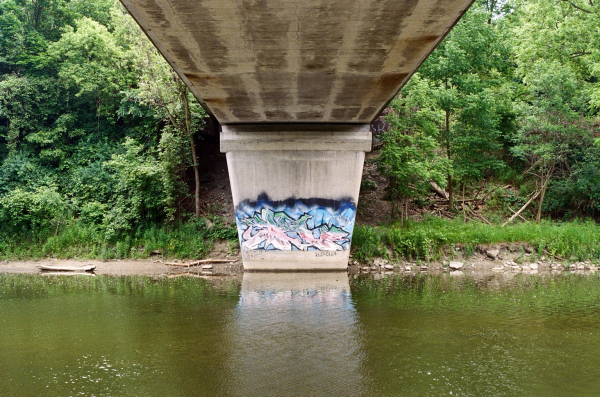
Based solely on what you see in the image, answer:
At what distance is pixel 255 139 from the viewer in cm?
1936

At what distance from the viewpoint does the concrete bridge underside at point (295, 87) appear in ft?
29.9

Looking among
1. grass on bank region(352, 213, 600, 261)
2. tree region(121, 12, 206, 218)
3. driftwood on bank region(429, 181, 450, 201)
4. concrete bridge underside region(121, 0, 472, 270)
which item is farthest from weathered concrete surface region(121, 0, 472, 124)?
driftwood on bank region(429, 181, 450, 201)

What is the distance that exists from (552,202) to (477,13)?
10394mm

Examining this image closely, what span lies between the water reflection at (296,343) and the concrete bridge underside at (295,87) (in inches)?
173

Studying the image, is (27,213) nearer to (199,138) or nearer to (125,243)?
(125,243)

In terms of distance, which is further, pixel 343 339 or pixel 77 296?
pixel 77 296

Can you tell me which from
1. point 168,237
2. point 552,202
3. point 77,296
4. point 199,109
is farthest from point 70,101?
point 552,202

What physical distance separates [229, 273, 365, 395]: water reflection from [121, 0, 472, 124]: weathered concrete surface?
5.99m

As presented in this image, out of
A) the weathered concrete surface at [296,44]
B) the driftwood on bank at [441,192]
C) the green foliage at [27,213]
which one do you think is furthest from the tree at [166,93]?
the driftwood on bank at [441,192]

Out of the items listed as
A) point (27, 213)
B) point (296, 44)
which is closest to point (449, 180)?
point (296, 44)

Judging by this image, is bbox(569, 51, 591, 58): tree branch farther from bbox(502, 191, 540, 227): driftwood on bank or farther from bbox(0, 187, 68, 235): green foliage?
bbox(0, 187, 68, 235): green foliage

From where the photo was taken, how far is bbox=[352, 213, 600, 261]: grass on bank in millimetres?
21250

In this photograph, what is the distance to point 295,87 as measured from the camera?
13938 millimetres

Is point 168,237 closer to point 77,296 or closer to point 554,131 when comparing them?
point 77,296
